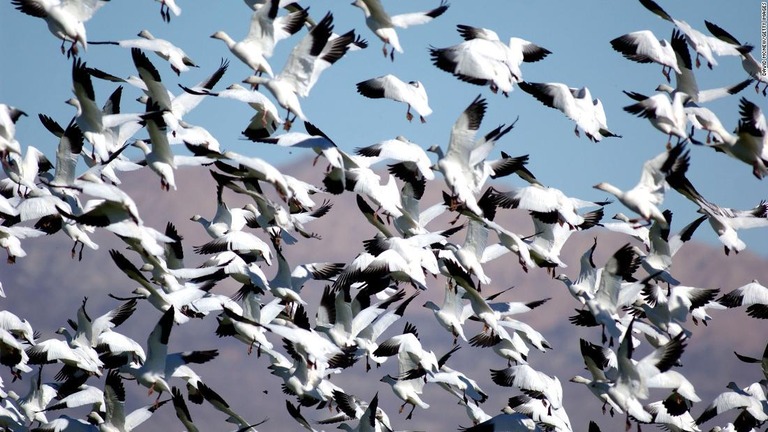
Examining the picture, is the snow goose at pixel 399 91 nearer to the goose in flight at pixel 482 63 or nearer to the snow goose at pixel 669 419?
the goose in flight at pixel 482 63

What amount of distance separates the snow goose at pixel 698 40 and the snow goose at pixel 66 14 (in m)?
7.25

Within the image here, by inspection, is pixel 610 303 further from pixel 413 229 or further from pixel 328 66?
pixel 328 66

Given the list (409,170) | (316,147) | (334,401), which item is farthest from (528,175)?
(334,401)

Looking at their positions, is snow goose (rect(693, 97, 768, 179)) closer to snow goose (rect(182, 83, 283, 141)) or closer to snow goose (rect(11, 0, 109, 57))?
snow goose (rect(182, 83, 283, 141))

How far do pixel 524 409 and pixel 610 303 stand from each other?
2.74 metres

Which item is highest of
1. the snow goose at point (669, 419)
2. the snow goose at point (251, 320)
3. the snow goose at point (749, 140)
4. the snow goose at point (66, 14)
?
the snow goose at point (66, 14)

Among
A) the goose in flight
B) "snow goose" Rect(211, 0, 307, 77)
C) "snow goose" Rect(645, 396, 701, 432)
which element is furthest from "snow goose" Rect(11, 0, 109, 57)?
"snow goose" Rect(645, 396, 701, 432)

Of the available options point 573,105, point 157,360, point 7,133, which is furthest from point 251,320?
point 573,105

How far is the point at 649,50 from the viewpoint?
1705 centimetres

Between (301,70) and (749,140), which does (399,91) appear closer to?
(301,70)

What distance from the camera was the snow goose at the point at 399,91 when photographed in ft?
55.4

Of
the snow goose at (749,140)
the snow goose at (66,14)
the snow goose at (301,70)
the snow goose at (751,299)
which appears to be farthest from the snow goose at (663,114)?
the snow goose at (66,14)

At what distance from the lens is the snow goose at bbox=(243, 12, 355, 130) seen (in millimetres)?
15992

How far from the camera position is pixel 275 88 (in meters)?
16.2
